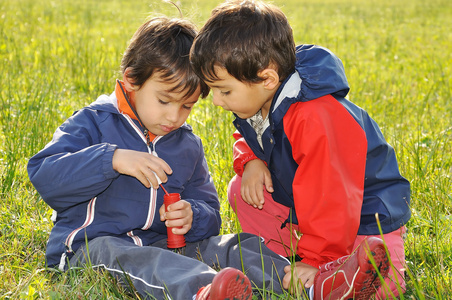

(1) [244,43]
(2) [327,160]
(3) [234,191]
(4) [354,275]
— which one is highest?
(1) [244,43]

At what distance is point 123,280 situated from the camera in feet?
7.80

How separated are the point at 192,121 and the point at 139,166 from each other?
2064mm

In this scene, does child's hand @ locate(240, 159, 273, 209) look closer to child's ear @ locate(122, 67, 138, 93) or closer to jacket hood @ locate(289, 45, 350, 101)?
jacket hood @ locate(289, 45, 350, 101)

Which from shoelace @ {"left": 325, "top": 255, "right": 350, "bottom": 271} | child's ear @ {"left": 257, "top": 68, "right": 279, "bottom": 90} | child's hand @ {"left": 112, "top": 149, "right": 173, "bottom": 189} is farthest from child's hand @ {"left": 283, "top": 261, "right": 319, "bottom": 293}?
child's ear @ {"left": 257, "top": 68, "right": 279, "bottom": 90}

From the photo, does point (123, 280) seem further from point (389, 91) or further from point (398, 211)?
point (389, 91)

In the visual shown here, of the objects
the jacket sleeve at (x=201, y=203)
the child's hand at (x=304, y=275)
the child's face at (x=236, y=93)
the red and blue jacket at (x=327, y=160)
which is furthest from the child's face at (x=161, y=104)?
the child's hand at (x=304, y=275)

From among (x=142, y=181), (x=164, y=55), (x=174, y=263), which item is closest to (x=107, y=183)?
(x=142, y=181)

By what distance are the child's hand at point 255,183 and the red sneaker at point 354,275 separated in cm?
68

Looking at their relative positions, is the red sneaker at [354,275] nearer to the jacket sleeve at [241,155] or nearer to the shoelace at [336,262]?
the shoelace at [336,262]

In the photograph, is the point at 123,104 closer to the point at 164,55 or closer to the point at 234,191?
the point at 164,55

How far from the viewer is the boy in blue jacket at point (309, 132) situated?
238 cm

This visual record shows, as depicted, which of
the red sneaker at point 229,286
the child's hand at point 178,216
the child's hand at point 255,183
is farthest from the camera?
the child's hand at point 255,183

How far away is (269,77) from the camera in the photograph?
254 centimetres

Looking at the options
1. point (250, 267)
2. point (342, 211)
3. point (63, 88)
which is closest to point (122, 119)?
point (250, 267)
